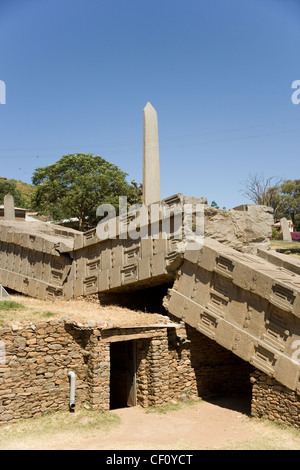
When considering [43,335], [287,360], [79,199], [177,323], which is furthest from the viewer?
[79,199]

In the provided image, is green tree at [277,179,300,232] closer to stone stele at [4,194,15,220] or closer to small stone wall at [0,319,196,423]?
stone stele at [4,194,15,220]

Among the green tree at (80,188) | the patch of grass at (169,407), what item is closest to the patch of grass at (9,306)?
the patch of grass at (169,407)

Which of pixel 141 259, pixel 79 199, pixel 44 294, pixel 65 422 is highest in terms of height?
pixel 79 199

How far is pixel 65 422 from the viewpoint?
414 inches

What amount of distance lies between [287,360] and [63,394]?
583 cm

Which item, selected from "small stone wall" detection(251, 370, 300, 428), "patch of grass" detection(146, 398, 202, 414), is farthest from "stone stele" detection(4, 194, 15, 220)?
"small stone wall" detection(251, 370, 300, 428)

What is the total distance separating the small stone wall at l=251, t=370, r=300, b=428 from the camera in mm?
10055

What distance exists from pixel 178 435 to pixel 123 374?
3.42m

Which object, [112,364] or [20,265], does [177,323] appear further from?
[20,265]

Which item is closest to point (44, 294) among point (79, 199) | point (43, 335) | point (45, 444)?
point (43, 335)

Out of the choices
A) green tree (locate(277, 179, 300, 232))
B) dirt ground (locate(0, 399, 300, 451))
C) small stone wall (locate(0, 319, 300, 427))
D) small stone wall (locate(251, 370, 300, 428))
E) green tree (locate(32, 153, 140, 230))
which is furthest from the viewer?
green tree (locate(277, 179, 300, 232))

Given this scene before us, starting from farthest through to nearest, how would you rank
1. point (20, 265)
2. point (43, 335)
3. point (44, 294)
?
point (20, 265) < point (44, 294) < point (43, 335)

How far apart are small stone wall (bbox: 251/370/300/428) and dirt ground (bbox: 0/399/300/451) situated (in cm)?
23

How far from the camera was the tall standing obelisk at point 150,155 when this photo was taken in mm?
20641
